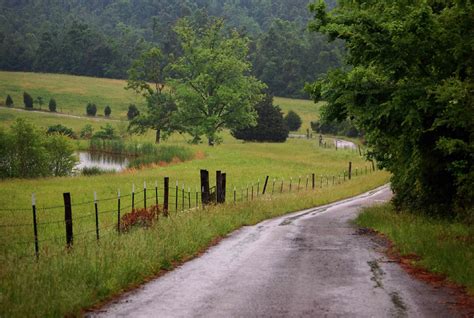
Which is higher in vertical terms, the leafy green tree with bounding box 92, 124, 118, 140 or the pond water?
the leafy green tree with bounding box 92, 124, 118, 140

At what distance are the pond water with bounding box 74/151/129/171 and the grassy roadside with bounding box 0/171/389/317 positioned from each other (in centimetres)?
4362

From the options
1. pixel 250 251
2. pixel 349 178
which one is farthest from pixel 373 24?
pixel 349 178

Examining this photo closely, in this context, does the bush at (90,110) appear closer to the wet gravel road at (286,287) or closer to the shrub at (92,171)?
the shrub at (92,171)

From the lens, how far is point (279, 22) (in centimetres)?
18200

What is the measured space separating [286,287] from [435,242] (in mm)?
5651

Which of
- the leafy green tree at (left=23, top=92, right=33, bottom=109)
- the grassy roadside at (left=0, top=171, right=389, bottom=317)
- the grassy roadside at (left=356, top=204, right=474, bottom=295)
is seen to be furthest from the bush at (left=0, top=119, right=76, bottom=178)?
the leafy green tree at (left=23, top=92, right=33, bottom=109)

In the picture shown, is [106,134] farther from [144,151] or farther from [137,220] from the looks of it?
[137,220]

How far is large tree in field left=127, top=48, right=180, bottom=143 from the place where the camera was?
85481 mm

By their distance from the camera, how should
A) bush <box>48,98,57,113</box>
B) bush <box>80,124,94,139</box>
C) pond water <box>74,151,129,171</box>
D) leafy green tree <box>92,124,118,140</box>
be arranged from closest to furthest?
pond water <box>74,151,129,171</box> < leafy green tree <box>92,124,118,140</box> < bush <box>80,124,94,139</box> < bush <box>48,98,57,113</box>

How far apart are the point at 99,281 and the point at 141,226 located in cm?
789

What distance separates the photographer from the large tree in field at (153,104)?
280ft

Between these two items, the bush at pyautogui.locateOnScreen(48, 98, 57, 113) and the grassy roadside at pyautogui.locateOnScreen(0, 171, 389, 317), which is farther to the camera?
the bush at pyautogui.locateOnScreen(48, 98, 57, 113)

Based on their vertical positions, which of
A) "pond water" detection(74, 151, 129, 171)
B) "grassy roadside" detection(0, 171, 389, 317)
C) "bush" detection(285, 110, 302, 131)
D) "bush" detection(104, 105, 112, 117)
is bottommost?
"pond water" detection(74, 151, 129, 171)

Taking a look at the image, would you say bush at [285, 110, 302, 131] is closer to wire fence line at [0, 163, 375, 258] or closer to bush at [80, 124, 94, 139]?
bush at [80, 124, 94, 139]
